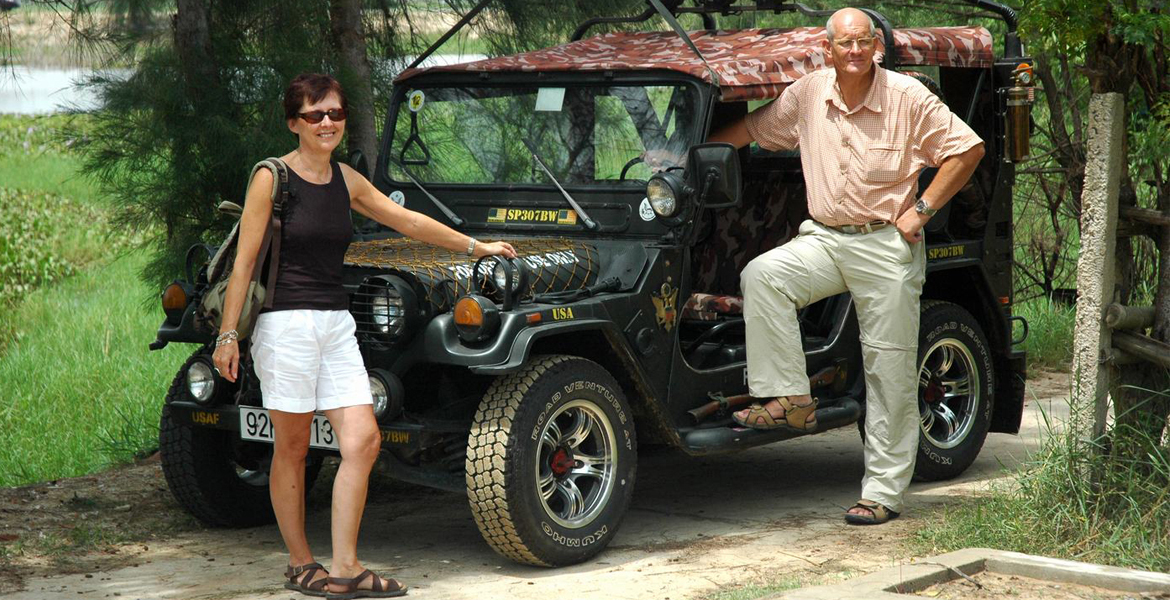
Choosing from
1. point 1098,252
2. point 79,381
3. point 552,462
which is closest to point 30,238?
point 79,381

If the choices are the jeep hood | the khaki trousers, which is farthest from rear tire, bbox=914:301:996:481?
the jeep hood

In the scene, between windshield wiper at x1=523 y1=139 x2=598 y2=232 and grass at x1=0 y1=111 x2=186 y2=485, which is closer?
windshield wiper at x1=523 y1=139 x2=598 y2=232

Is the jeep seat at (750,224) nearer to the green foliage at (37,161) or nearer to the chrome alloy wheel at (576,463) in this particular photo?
the chrome alloy wheel at (576,463)

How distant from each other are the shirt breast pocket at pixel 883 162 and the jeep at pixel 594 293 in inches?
21.4

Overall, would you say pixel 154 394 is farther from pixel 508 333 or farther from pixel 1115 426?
pixel 1115 426

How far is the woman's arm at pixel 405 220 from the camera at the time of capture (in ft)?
17.4

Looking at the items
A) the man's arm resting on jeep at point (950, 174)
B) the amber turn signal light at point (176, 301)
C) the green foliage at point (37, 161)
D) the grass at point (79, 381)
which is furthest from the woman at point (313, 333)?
the green foliage at point (37, 161)

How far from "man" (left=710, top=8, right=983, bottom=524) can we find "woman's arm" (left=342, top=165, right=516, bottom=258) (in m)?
1.17

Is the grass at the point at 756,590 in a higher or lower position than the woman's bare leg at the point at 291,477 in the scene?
lower

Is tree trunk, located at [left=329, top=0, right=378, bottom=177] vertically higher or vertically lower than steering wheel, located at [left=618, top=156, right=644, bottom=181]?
higher

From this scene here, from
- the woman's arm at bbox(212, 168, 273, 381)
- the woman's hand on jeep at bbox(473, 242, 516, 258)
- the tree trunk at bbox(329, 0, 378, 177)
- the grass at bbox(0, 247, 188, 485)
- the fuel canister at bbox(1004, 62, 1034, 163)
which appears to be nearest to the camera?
the woman's arm at bbox(212, 168, 273, 381)

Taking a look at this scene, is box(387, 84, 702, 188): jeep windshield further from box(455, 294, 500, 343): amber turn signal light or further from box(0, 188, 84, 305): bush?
box(0, 188, 84, 305): bush

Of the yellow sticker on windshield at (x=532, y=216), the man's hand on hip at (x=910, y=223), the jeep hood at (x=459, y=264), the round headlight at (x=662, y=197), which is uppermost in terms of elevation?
the round headlight at (x=662, y=197)

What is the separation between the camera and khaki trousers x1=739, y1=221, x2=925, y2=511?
596 cm
